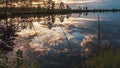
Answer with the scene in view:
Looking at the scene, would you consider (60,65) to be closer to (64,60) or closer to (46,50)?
(64,60)

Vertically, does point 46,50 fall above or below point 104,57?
below

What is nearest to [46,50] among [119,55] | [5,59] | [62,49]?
[62,49]

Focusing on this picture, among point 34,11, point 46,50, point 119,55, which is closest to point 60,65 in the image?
point 46,50

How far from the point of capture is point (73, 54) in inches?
999

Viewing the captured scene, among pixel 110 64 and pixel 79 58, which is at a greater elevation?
pixel 110 64

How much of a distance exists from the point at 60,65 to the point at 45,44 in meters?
10.8

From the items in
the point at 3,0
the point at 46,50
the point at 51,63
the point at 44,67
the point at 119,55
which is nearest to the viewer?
the point at 119,55

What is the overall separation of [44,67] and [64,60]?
Answer: 8.87 feet

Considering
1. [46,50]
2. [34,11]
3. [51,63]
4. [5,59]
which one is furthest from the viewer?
[34,11]

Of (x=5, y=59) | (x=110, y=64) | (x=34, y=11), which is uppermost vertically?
(x=5, y=59)

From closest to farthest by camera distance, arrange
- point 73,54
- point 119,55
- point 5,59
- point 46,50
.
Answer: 1. point 5,59
2. point 119,55
3. point 73,54
4. point 46,50

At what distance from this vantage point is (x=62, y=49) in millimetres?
28828

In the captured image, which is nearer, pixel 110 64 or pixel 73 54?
pixel 110 64

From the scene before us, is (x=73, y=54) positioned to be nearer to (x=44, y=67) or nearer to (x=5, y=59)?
(x=44, y=67)
